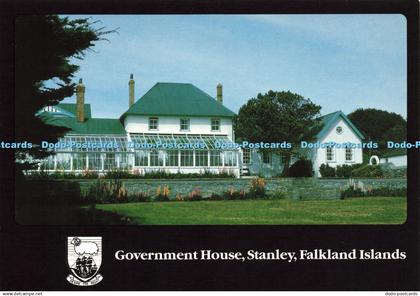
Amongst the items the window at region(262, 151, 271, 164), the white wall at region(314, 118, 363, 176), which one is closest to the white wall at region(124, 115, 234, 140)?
the window at region(262, 151, 271, 164)

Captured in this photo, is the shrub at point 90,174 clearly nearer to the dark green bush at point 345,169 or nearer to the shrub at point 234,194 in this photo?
the shrub at point 234,194

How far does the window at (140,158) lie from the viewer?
6711 millimetres

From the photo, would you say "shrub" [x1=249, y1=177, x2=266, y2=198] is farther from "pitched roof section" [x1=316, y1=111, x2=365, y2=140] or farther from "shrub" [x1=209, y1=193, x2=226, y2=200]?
"pitched roof section" [x1=316, y1=111, x2=365, y2=140]

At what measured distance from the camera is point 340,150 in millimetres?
6555

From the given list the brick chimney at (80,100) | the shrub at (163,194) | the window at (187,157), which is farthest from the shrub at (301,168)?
the brick chimney at (80,100)

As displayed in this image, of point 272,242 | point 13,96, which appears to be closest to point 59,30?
point 13,96

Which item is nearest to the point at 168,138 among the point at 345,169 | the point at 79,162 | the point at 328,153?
the point at 79,162

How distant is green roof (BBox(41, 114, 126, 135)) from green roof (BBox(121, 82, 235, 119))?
6.2 inches

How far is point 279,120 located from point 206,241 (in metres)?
1.67

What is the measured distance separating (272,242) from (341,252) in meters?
0.80

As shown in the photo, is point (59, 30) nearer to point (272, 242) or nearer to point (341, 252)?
point (272, 242)

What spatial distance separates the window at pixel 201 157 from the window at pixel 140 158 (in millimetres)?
609

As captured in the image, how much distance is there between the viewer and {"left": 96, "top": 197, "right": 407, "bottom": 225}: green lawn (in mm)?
6469

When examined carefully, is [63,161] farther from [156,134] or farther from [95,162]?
[156,134]
